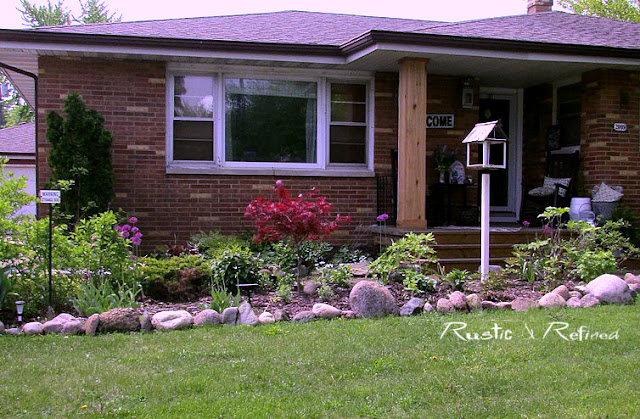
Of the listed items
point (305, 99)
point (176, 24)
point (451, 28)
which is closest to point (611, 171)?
point (451, 28)

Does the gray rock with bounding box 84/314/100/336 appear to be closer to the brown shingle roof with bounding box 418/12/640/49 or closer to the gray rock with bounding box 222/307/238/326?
the gray rock with bounding box 222/307/238/326

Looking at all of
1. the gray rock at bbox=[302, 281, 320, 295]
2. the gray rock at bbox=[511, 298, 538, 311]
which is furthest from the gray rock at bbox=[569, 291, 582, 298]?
the gray rock at bbox=[302, 281, 320, 295]

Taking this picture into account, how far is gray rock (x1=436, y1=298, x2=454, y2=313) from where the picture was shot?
5.74 m

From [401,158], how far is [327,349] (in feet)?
14.8

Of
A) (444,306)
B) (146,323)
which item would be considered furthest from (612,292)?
(146,323)

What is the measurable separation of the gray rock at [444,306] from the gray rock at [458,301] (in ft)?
0.11

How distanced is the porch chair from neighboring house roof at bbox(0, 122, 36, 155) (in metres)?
15.1

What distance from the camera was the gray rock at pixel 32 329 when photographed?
16.5 feet

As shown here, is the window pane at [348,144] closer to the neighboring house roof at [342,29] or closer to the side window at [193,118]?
the neighboring house roof at [342,29]

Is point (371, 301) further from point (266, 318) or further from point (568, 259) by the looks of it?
point (568, 259)

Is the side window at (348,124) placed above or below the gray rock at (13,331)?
above

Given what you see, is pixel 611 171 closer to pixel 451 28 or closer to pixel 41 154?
pixel 451 28

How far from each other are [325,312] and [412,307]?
0.79 meters

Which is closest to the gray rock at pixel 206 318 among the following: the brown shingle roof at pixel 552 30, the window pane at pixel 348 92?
the brown shingle roof at pixel 552 30
